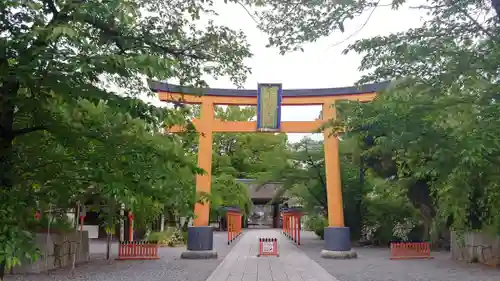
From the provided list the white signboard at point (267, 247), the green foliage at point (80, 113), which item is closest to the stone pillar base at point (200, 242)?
the white signboard at point (267, 247)

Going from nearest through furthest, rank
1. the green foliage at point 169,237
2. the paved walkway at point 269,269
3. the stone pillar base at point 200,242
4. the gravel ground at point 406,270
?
1. the gravel ground at point 406,270
2. the paved walkway at point 269,269
3. the stone pillar base at point 200,242
4. the green foliage at point 169,237

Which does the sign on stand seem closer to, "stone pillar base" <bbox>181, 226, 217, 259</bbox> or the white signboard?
the white signboard

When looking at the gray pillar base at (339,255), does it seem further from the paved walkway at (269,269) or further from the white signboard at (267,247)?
→ the white signboard at (267,247)

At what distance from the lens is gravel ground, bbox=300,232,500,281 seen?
1104 cm

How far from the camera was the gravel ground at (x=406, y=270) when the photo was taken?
11.0 meters

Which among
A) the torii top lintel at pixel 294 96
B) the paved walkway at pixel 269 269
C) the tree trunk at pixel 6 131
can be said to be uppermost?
the torii top lintel at pixel 294 96

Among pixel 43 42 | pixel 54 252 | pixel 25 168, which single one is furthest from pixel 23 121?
pixel 54 252

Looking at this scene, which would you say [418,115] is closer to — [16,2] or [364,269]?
[16,2]

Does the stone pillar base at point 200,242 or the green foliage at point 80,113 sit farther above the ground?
the green foliage at point 80,113

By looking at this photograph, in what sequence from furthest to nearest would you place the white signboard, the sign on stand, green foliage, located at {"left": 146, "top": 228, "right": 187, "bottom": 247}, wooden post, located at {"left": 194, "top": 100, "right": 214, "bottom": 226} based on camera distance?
green foliage, located at {"left": 146, "top": 228, "right": 187, "bottom": 247}, the white signboard, the sign on stand, wooden post, located at {"left": 194, "top": 100, "right": 214, "bottom": 226}

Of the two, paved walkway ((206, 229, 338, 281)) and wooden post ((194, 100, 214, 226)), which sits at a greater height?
wooden post ((194, 100, 214, 226))

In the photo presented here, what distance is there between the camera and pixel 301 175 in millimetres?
22344

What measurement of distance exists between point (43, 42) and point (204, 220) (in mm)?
12666

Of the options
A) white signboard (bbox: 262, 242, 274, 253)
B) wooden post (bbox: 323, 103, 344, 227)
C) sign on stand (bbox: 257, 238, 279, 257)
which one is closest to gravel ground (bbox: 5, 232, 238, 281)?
sign on stand (bbox: 257, 238, 279, 257)
